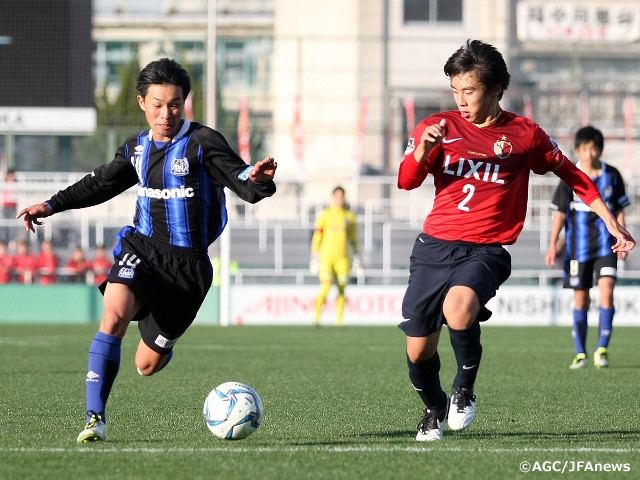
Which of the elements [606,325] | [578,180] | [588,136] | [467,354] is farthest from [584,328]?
[467,354]

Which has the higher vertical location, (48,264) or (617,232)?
(617,232)

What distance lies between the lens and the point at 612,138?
3266 cm

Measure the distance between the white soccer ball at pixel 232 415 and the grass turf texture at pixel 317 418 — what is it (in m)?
0.08

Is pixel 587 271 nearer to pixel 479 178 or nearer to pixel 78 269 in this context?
pixel 479 178

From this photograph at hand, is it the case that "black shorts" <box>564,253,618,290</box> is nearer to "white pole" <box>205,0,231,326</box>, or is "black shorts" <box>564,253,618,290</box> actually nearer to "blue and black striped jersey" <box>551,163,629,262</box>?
"blue and black striped jersey" <box>551,163,629,262</box>

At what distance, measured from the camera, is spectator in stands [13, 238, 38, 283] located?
23.7 m

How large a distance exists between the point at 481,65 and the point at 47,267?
18.9 meters

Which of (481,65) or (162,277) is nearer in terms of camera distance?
(481,65)

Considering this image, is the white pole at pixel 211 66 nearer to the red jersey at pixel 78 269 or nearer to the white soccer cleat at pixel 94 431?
the red jersey at pixel 78 269

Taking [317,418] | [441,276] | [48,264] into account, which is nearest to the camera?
[441,276]

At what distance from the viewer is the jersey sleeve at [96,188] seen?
651 cm

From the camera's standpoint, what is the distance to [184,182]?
247 inches

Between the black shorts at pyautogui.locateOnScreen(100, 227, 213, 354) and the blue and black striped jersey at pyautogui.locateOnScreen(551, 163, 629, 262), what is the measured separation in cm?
566

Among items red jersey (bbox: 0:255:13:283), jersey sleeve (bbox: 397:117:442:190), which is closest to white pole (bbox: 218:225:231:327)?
red jersey (bbox: 0:255:13:283)
